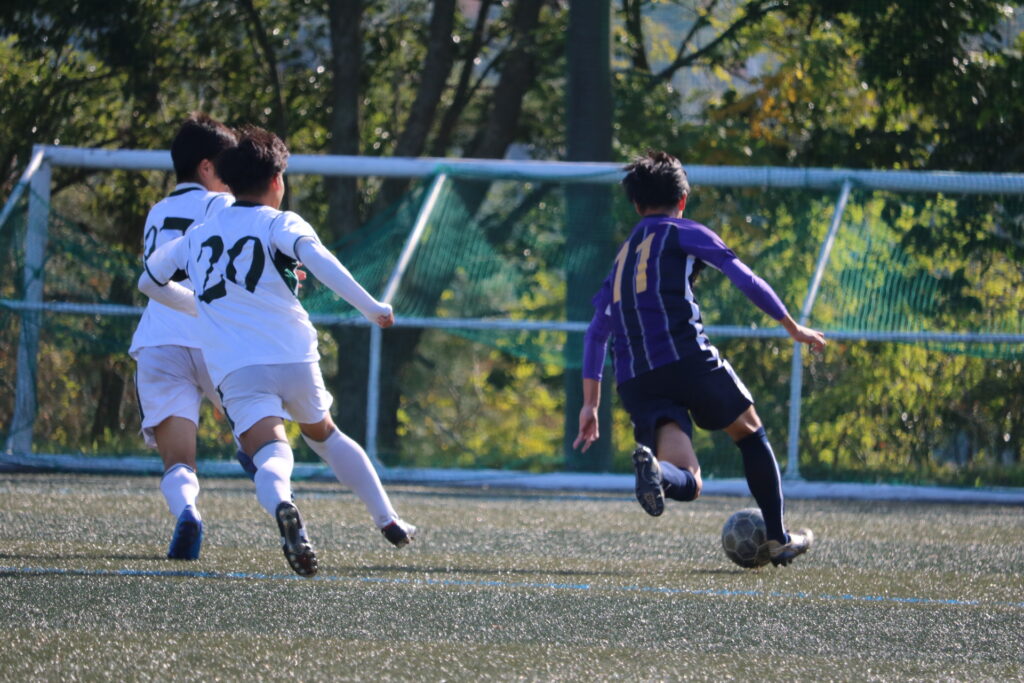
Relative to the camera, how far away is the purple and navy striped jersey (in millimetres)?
5184

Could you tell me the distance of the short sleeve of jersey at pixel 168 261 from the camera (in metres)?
5.02

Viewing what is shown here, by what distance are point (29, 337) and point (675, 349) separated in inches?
247

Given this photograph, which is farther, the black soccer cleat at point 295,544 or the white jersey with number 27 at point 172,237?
the white jersey with number 27 at point 172,237

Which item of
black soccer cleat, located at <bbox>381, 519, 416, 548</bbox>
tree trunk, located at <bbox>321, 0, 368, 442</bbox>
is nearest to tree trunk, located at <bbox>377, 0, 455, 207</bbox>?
tree trunk, located at <bbox>321, 0, 368, 442</bbox>

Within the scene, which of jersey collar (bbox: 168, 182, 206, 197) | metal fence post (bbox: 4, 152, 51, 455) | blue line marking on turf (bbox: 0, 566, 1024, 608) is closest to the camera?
blue line marking on turf (bbox: 0, 566, 1024, 608)

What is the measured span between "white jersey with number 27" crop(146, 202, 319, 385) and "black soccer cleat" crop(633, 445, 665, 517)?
3.62ft

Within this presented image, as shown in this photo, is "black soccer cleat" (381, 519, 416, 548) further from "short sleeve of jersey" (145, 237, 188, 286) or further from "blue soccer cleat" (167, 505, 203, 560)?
"short sleeve of jersey" (145, 237, 188, 286)

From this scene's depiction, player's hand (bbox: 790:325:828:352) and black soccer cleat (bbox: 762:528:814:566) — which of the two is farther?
black soccer cleat (bbox: 762:528:814:566)

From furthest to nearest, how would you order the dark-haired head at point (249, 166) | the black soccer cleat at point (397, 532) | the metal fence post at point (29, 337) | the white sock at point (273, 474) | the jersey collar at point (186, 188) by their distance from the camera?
the metal fence post at point (29, 337) < the jersey collar at point (186, 188) < the black soccer cleat at point (397, 532) < the dark-haired head at point (249, 166) < the white sock at point (273, 474)

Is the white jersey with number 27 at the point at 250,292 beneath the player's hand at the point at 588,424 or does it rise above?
above

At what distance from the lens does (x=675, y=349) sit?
5176 millimetres

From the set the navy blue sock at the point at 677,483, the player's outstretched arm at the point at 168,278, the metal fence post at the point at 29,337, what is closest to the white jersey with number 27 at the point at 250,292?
the player's outstretched arm at the point at 168,278

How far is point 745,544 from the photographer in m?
5.37

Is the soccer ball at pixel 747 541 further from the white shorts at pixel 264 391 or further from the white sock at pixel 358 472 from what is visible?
the white shorts at pixel 264 391
